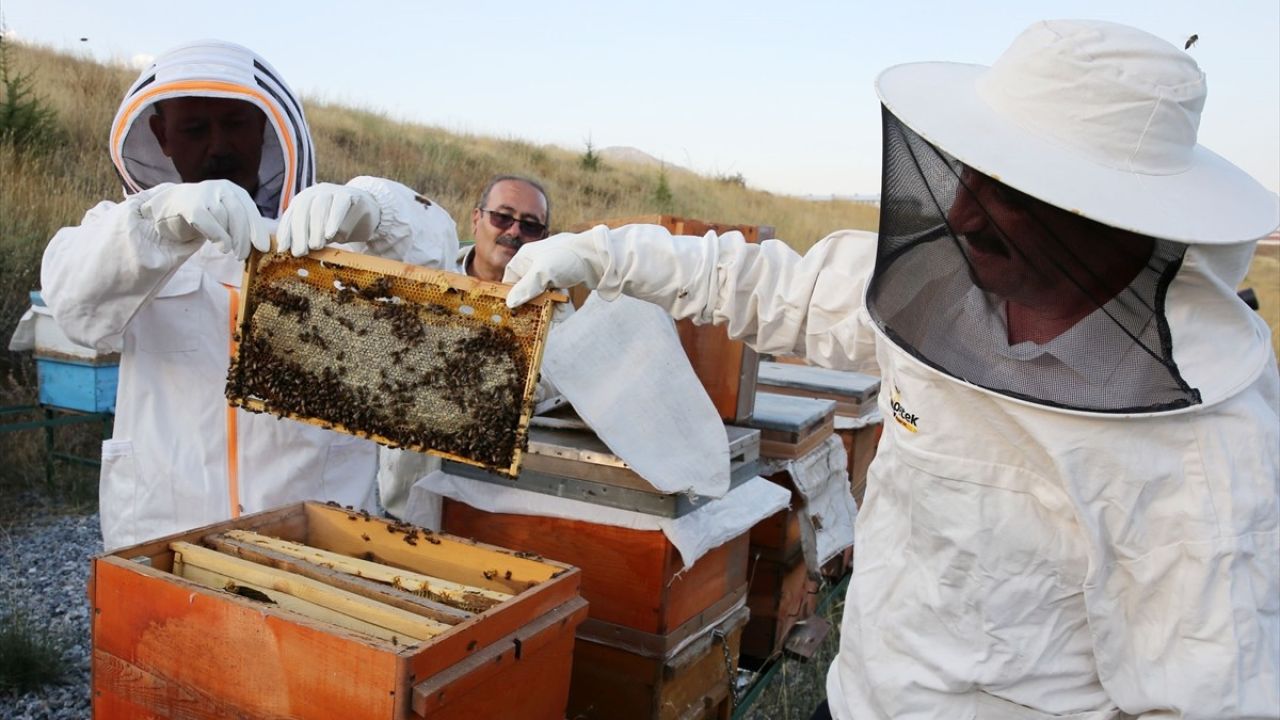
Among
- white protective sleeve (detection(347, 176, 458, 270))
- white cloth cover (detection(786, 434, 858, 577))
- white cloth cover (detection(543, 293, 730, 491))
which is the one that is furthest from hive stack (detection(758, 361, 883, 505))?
white protective sleeve (detection(347, 176, 458, 270))

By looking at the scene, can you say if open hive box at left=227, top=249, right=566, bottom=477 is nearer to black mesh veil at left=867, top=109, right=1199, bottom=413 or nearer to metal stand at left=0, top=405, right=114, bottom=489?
black mesh veil at left=867, top=109, right=1199, bottom=413

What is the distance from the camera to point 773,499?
10.4 feet

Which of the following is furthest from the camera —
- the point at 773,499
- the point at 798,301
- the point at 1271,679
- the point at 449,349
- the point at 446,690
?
the point at 773,499

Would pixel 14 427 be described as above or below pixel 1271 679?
below

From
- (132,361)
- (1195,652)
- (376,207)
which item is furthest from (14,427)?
(1195,652)

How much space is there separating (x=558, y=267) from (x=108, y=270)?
116 centimetres

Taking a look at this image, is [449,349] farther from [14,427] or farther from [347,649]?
[14,427]

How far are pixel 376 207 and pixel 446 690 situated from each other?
1.61 metres

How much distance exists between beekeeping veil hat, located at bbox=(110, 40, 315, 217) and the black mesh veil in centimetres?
173

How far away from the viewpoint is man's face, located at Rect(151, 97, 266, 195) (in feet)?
8.64

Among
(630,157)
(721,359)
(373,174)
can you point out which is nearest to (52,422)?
(721,359)

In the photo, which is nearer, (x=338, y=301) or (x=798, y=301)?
(x=798, y=301)

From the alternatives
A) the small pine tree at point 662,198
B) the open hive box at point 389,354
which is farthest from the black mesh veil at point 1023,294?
the small pine tree at point 662,198

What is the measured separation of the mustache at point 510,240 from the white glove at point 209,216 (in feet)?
4.53
